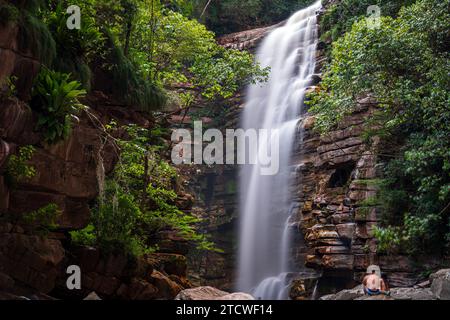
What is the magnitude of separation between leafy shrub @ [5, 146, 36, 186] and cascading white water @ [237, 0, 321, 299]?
12535mm

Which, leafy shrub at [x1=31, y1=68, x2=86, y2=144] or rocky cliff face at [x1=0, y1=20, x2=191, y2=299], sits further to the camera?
leafy shrub at [x1=31, y1=68, x2=86, y2=144]

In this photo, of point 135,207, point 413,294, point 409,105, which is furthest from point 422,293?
point 135,207

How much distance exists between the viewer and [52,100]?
10336 mm

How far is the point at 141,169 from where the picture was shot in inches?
658

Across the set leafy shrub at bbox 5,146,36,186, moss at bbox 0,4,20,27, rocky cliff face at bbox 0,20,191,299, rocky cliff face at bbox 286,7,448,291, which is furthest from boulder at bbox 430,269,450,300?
moss at bbox 0,4,20,27

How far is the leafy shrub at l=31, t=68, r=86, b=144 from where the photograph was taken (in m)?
10.3

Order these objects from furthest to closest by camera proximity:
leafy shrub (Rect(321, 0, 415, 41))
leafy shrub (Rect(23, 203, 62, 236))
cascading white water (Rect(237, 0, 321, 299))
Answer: leafy shrub (Rect(321, 0, 415, 41)) → cascading white water (Rect(237, 0, 321, 299)) → leafy shrub (Rect(23, 203, 62, 236))

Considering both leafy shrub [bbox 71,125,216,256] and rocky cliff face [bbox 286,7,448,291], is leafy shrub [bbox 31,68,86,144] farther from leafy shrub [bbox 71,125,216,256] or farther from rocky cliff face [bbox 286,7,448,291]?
Result: rocky cliff face [bbox 286,7,448,291]

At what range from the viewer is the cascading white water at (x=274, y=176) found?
22938 mm

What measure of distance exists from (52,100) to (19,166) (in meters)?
1.47

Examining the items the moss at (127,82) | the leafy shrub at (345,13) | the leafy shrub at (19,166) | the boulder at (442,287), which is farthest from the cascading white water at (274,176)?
the leafy shrub at (19,166)

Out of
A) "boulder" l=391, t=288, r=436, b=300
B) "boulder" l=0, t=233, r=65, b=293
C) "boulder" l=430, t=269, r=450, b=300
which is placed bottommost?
"boulder" l=391, t=288, r=436, b=300

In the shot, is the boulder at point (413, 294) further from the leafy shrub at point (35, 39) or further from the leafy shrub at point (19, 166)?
the leafy shrub at point (35, 39)

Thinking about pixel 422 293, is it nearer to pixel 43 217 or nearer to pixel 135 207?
pixel 135 207
